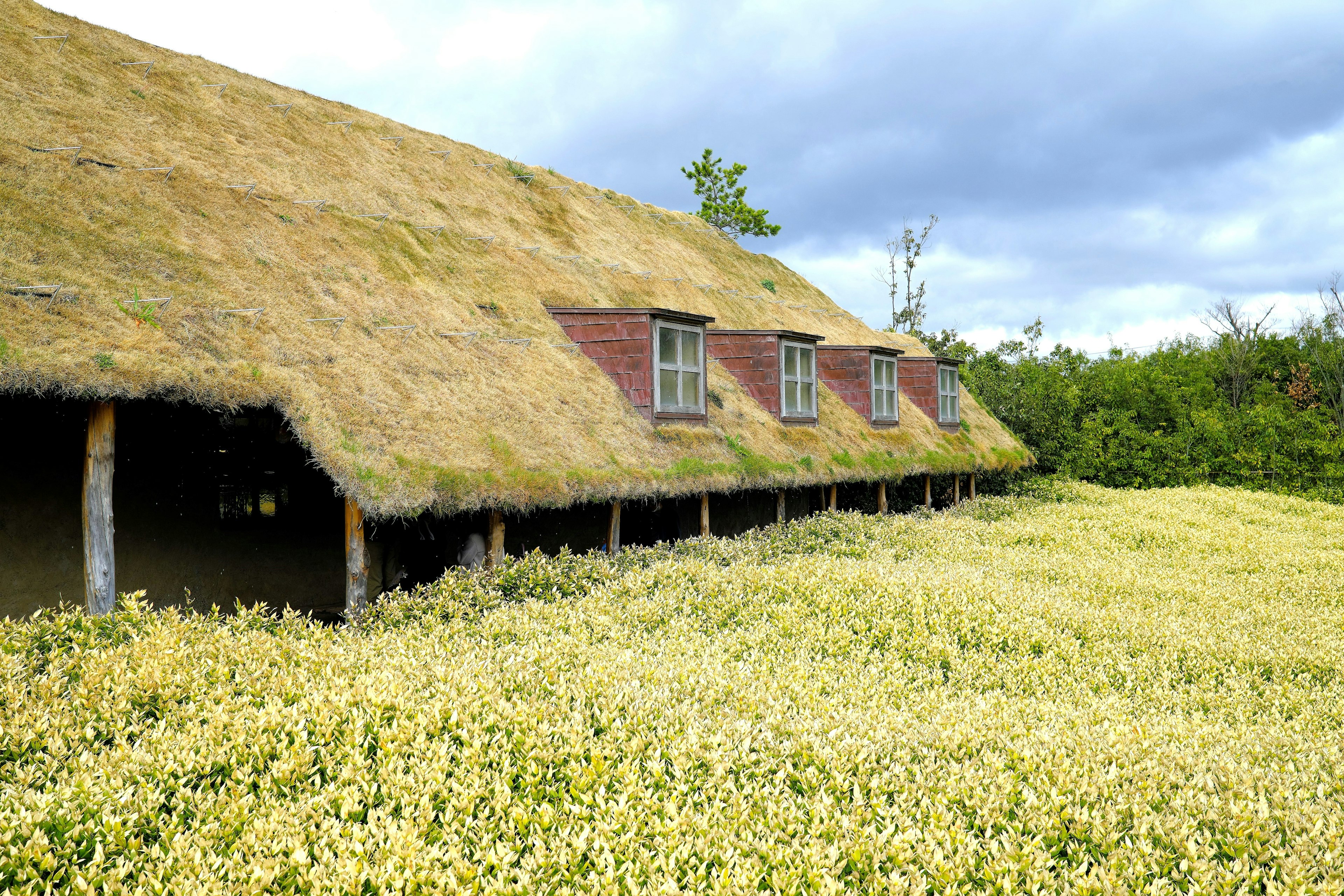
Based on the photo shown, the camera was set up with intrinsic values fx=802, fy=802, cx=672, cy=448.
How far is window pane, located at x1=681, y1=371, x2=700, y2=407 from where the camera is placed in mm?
13805

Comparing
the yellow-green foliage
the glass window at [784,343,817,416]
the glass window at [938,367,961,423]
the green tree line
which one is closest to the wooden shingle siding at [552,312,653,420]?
the glass window at [784,343,817,416]

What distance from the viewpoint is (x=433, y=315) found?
1213cm

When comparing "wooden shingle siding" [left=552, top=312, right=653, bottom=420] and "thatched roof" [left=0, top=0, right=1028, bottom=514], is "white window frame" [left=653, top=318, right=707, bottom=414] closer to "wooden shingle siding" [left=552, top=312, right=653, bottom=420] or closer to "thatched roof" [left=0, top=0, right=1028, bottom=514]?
"wooden shingle siding" [left=552, top=312, right=653, bottom=420]

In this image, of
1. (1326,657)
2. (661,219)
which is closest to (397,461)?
(1326,657)

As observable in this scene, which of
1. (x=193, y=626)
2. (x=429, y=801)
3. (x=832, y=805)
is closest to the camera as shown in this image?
(x=429, y=801)

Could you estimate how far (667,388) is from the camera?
13.5m

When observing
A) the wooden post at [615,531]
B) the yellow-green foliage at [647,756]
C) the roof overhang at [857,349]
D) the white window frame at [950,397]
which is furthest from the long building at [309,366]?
the white window frame at [950,397]

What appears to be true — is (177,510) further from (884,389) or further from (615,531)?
(884,389)

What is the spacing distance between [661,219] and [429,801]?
66.9 feet

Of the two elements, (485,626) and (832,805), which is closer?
(832,805)

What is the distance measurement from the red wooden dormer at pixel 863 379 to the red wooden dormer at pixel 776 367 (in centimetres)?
201

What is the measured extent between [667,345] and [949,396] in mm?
12480

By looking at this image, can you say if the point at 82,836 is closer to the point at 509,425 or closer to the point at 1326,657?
the point at 509,425

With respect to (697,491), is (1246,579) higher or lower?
lower
